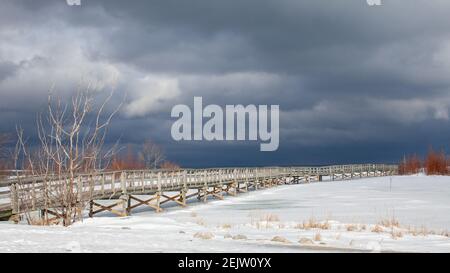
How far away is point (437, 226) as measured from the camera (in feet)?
51.4

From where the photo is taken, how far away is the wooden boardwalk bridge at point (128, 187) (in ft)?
52.7

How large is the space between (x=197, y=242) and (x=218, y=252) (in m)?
1.30

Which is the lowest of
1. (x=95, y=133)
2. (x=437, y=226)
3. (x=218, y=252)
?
(x=437, y=226)

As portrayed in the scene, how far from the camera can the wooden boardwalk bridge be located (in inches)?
632

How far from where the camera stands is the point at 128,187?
80.6ft
